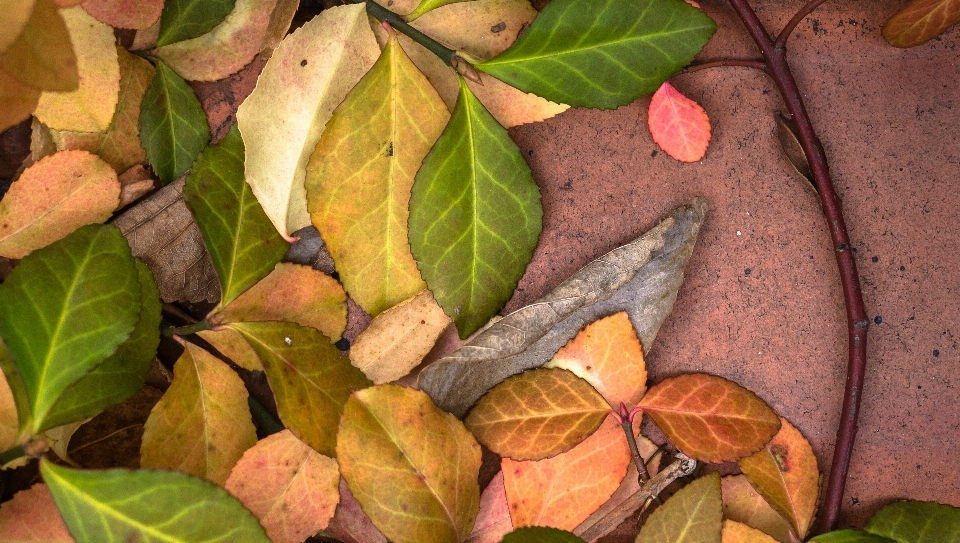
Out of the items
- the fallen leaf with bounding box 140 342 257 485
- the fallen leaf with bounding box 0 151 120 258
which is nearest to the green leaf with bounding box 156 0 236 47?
the fallen leaf with bounding box 0 151 120 258

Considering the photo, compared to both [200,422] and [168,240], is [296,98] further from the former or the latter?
[200,422]

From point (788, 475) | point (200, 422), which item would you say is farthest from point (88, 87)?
point (788, 475)

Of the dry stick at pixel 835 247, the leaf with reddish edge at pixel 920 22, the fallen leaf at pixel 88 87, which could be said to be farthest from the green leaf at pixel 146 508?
the leaf with reddish edge at pixel 920 22

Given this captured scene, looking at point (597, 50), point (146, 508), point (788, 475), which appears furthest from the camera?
point (788, 475)

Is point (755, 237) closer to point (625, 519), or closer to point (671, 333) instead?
point (671, 333)

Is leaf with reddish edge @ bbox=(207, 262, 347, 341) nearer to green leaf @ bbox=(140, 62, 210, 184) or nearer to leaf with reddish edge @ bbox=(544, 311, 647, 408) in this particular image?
green leaf @ bbox=(140, 62, 210, 184)

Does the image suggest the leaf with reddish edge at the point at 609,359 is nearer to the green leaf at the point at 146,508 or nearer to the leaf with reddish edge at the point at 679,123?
the leaf with reddish edge at the point at 679,123

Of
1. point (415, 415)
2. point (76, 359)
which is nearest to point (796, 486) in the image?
point (415, 415)
